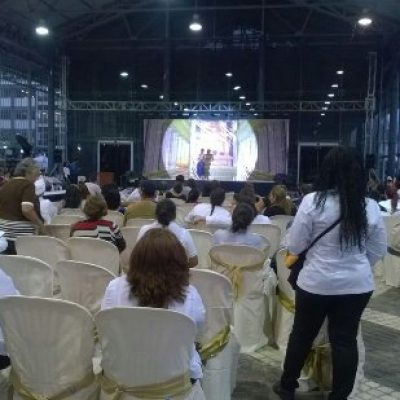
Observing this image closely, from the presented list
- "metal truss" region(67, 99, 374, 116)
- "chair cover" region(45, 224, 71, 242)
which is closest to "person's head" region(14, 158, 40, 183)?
"chair cover" region(45, 224, 71, 242)

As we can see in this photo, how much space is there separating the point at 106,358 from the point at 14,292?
607mm

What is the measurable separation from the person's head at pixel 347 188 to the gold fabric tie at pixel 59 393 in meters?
1.28

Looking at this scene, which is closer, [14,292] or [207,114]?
[14,292]

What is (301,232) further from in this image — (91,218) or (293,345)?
(91,218)

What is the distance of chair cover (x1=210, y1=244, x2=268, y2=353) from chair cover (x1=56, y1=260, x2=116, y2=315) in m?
1.15

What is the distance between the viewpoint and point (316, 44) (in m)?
17.8

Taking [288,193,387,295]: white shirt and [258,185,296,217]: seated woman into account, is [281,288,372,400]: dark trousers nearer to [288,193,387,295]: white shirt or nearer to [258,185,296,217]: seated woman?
[288,193,387,295]: white shirt

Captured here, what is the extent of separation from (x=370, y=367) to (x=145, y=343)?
2246 mm

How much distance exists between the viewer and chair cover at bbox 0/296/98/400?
6.45 feet

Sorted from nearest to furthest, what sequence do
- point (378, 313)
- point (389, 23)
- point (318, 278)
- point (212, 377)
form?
point (318, 278), point (212, 377), point (378, 313), point (389, 23)

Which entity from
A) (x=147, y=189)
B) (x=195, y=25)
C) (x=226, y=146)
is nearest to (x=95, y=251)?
(x=147, y=189)

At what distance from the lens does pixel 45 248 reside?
3893 mm

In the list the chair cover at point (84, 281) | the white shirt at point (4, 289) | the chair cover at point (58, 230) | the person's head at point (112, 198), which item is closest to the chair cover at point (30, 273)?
the chair cover at point (84, 281)

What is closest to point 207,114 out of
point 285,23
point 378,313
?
point 285,23
